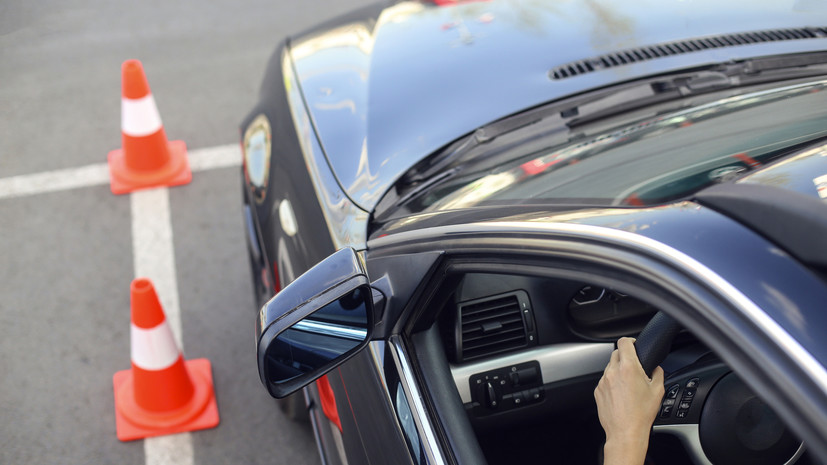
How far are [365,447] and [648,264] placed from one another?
0.85m

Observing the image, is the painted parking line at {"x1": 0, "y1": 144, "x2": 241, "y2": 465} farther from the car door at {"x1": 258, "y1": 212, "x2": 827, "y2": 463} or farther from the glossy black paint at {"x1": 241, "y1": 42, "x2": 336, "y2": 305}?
the car door at {"x1": 258, "y1": 212, "x2": 827, "y2": 463}

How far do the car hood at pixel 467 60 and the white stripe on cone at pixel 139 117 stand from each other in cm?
145

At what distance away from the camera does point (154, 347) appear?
2.83m

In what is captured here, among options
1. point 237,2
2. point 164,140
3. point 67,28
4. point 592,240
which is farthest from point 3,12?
point 592,240

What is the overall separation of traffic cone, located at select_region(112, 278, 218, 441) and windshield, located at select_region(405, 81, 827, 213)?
4.35ft

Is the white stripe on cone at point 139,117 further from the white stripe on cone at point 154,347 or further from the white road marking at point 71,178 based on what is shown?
the white stripe on cone at point 154,347

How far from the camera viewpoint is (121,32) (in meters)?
5.31

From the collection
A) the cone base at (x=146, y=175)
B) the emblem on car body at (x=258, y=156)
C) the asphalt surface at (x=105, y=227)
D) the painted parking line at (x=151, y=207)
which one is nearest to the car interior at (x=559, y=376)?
the emblem on car body at (x=258, y=156)

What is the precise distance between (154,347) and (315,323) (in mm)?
1426

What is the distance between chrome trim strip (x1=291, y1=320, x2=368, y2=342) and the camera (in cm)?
161

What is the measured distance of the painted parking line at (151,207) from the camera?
359 cm

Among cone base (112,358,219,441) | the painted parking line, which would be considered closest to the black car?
cone base (112,358,219,441)

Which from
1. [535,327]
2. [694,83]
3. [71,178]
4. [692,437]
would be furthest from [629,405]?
[71,178]

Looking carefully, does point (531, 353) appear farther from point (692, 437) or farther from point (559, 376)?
point (692, 437)
